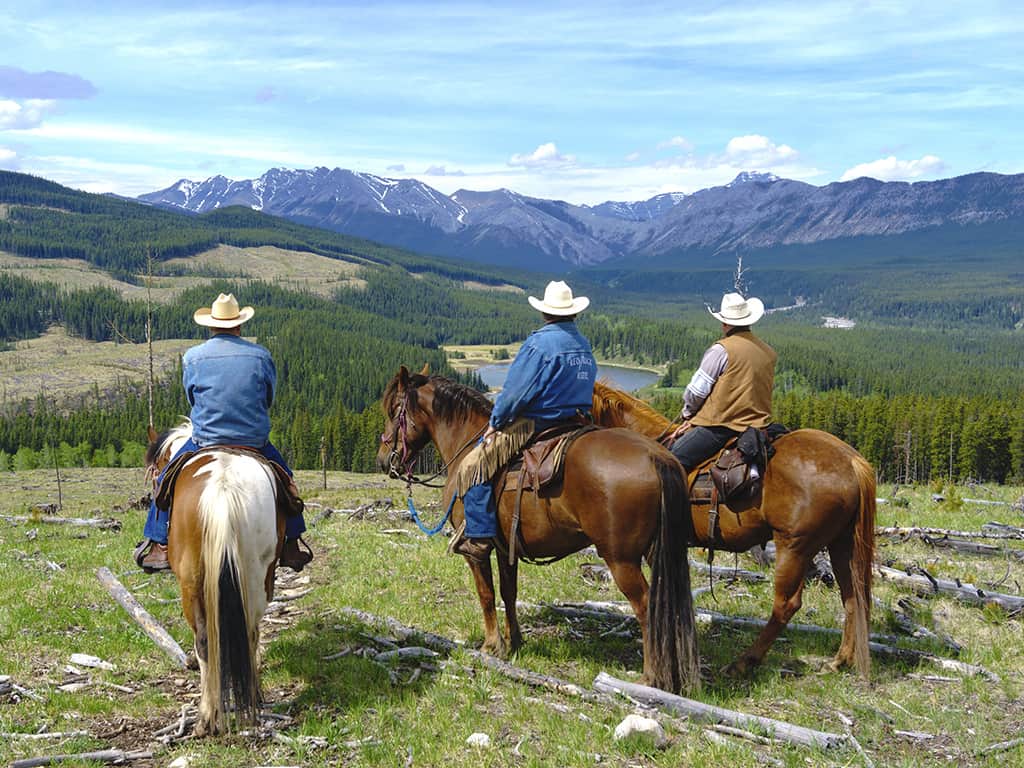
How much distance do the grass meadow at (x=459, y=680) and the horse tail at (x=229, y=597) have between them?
367 millimetres

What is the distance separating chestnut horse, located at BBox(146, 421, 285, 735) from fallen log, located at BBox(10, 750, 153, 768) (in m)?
0.59

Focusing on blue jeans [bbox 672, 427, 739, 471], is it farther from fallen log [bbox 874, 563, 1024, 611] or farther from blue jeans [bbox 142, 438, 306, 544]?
blue jeans [bbox 142, 438, 306, 544]

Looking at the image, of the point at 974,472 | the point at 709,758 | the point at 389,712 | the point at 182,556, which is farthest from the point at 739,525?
the point at 974,472

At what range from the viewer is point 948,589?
11.7 meters

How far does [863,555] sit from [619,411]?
3.73m

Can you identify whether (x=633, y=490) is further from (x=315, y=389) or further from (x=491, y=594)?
(x=315, y=389)

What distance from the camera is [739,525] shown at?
32.0 feet

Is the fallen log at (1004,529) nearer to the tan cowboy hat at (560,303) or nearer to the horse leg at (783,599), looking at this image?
the horse leg at (783,599)

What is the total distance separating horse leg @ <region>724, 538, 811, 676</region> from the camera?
9.23 metres

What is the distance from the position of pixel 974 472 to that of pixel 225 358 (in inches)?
3294

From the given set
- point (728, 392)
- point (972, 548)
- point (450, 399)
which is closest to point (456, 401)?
point (450, 399)

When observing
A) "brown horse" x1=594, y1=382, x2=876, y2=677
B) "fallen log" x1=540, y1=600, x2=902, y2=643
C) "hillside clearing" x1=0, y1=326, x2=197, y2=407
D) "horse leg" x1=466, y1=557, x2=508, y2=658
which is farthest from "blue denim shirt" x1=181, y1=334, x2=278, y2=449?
"hillside clearing" x1=0, y1=326, x2=197, y2=407

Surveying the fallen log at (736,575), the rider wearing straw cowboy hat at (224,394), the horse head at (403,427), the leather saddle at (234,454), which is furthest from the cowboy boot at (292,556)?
the fallen log at (736,575)

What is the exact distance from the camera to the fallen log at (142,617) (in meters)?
9.48
